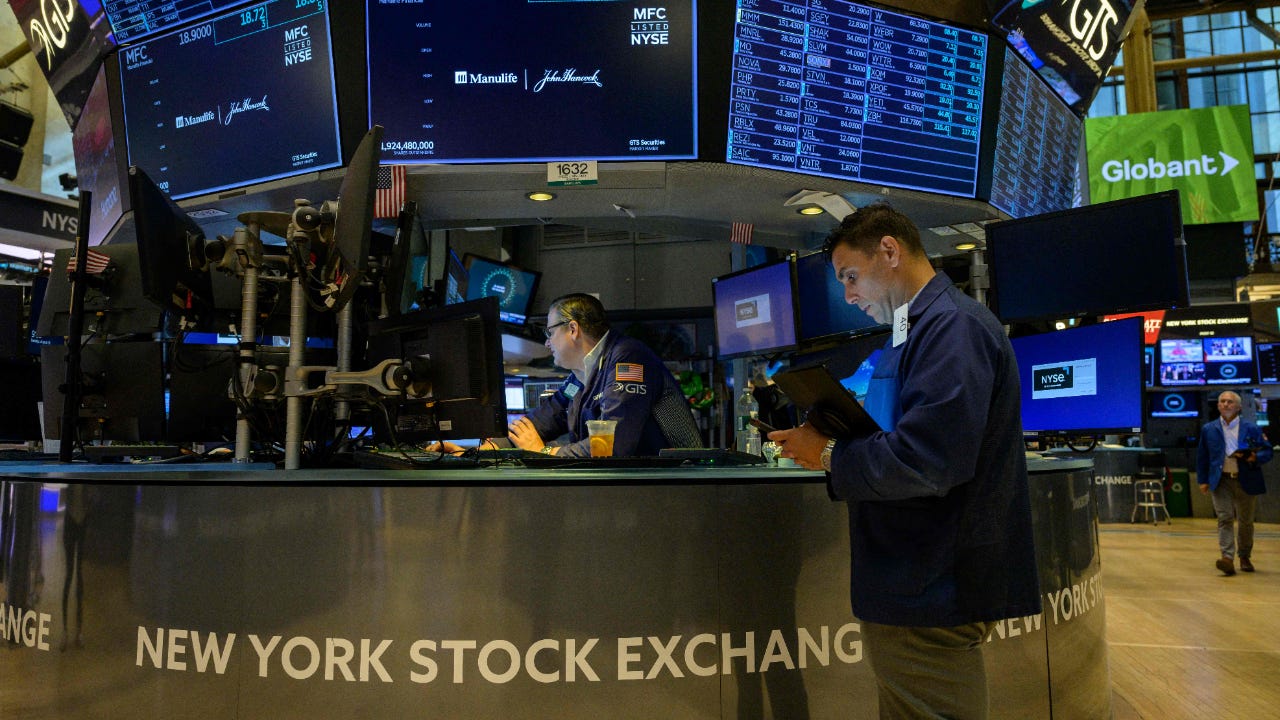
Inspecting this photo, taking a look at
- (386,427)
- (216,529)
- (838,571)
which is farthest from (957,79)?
(216,529)

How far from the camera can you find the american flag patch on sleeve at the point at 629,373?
3.38m

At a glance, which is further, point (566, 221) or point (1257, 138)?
point (1257, 138)

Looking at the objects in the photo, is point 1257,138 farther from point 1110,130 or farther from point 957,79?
point 957,79

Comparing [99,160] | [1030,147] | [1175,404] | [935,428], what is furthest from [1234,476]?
[99,160]

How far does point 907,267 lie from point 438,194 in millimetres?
2479

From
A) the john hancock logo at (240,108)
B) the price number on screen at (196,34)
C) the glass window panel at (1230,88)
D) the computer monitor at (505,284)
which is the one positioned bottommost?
the computer monitor at (505,284)

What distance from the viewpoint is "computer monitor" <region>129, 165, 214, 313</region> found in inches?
92.0

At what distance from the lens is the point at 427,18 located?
11.3 ft

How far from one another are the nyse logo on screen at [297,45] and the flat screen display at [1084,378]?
3.29 m

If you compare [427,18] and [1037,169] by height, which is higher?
[427,18]

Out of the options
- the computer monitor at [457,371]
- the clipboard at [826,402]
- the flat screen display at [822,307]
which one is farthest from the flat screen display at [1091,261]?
the computer monitor at [457,371]

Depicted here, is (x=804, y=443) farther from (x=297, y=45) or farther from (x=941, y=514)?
(x=297, y=45)

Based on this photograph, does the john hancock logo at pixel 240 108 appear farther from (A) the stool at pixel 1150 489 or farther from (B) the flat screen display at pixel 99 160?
(A) the stool at pixel 1150 489

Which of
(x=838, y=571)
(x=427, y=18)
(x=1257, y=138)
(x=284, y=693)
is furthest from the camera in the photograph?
(x=1257, y=138)
